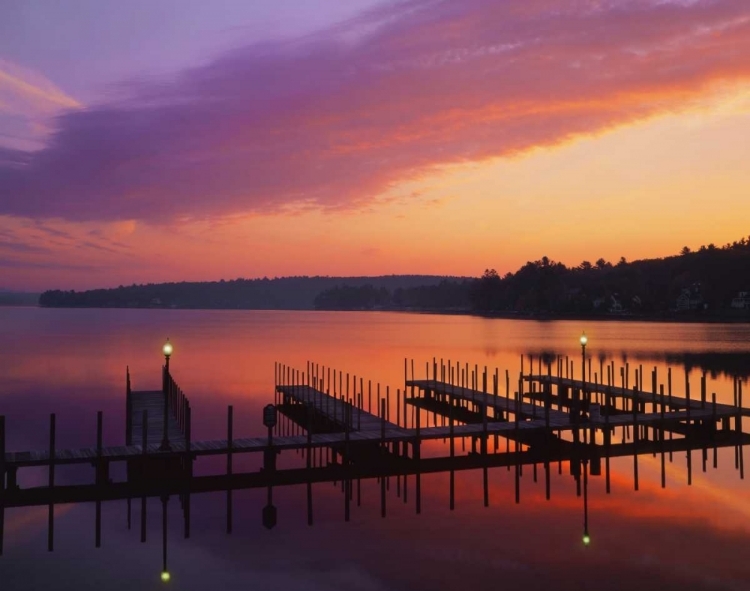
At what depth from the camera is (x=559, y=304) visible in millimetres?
196625

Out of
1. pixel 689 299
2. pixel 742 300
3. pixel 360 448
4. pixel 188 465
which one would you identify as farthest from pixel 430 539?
pixel 689 299

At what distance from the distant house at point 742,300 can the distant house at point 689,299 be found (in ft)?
35.4

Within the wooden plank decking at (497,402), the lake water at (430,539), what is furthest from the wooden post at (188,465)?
the wooden plank decking at (497,402)

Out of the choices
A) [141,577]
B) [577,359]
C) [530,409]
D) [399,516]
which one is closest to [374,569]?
[399,516]

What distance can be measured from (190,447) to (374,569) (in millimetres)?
6731

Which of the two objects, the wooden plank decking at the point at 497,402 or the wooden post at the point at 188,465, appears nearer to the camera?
the wooden post at the point at 188,465

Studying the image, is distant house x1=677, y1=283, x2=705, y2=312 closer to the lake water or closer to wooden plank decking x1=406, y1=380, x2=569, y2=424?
wooden plank decking x1=406, y1=380, x2=569, y2=424

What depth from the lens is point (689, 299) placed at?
566 feet

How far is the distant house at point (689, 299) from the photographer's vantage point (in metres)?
172

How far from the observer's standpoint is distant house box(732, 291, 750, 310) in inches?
6250

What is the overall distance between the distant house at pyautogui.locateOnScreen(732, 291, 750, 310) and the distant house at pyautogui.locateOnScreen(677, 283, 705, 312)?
35.4ft

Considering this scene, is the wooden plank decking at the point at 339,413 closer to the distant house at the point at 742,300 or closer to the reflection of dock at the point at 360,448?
the reflection of dock at the point at 360,448

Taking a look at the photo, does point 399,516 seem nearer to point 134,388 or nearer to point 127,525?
point 127,525

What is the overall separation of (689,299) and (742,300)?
1427 centimetres
